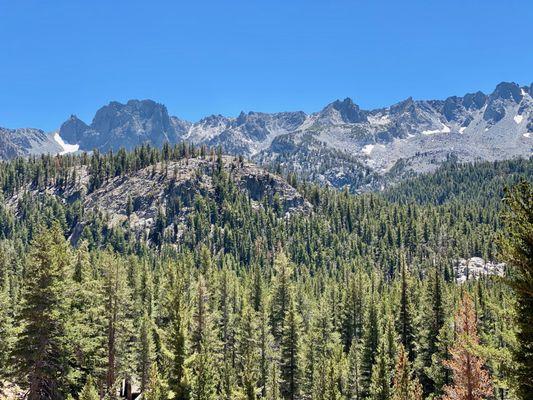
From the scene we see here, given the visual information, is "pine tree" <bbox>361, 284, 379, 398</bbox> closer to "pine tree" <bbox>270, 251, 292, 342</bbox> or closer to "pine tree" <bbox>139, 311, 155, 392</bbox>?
"pine tree" <bbox>270, 251, 292, 342</bbox>

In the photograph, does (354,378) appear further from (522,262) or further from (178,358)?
(522,262)

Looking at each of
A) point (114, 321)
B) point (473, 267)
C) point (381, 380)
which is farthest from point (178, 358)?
point (473, 267)

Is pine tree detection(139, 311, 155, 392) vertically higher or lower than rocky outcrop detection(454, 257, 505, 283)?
higher

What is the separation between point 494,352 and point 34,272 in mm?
27241

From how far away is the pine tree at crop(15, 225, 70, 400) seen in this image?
2939 centimetres

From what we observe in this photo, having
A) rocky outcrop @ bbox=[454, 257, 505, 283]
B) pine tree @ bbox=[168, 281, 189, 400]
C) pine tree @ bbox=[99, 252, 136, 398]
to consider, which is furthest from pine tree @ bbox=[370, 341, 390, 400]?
rocky outcrop @ bbox=[454, 257, 505, 283]

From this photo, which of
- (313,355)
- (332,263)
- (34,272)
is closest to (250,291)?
(313,355)

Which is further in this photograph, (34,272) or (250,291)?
(250,291)

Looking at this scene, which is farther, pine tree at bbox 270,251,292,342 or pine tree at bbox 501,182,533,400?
pine tree at bbox 270,251,292,342

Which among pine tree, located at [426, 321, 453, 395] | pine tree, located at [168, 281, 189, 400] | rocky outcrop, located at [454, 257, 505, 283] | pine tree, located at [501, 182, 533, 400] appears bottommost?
rocky outcrop, located at [454, 257, 505, 283]

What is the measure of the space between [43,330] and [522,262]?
89.7 feet

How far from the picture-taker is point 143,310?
242 ft

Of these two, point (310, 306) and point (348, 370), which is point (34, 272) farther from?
point (310, 306)

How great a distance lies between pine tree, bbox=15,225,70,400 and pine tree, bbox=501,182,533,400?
25365mm
